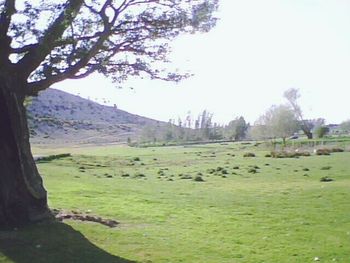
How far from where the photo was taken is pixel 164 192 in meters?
35.7

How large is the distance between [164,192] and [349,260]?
75.3 feet

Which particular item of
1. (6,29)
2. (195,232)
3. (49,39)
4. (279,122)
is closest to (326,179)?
Answer: (195,232)

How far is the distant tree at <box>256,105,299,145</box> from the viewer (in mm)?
142500

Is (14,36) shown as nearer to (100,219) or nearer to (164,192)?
(100,219)

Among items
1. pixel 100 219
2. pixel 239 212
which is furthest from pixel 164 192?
pixel 100 219

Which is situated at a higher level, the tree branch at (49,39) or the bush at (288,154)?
the tree branch at (49,39)

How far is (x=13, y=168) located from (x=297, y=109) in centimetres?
14419

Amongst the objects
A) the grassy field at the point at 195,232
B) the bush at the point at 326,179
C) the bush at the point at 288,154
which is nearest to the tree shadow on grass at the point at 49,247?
the grassy field at the point at 195,232

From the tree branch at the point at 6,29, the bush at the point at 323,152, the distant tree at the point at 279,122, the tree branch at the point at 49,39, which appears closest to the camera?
the tree branch at the point at 6,29

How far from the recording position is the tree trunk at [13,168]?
616 inches

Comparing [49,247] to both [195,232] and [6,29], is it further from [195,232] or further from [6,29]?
[6,29]

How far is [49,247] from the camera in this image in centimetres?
1370

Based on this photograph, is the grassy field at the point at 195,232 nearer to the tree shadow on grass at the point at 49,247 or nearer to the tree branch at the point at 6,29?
the tree shadow on grass at the point at 49,247

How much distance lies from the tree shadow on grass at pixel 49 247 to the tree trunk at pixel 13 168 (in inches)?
25.4
